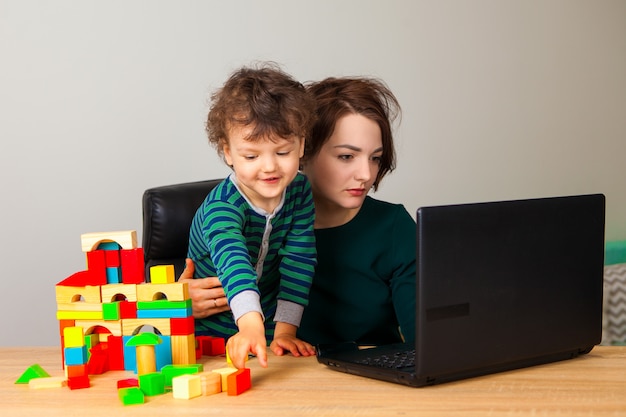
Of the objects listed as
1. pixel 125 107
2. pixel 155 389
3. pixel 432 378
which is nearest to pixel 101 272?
pixel 155 389

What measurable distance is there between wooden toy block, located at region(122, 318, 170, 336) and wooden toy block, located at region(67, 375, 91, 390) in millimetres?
126

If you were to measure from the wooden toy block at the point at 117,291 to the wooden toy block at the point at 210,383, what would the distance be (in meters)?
0.23

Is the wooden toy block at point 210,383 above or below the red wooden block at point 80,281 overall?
below

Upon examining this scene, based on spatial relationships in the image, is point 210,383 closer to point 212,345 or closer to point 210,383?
point 210,383

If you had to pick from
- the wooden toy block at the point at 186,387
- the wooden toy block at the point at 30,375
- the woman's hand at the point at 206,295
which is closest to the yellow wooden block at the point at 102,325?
the wooden toy block at the point at 30,375

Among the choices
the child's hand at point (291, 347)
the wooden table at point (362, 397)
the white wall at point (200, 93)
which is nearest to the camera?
the wooden table at point (362, 397)

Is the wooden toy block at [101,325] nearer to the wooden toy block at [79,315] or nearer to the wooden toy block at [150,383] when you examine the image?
the wooden toy block at [79,315]

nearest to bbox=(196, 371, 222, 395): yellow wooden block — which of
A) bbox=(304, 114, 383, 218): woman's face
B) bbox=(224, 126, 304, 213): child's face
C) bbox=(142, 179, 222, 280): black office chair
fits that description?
bbox=(224, 126, 304, 213): child's face

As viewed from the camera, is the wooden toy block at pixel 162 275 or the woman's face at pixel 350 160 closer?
the wooden toy block at pixel 162 275

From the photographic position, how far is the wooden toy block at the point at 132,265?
139 cm

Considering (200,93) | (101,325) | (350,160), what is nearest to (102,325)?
(101,325)

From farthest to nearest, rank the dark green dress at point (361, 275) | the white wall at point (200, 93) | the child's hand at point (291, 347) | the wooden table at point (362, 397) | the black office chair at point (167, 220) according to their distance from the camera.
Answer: the white wall at point (200, 93) → the black office chair at point (167, 220) → the dark green dress at point (361, 275) → the child's hand at point (291, 347) → the wooden table at point (362, 397)

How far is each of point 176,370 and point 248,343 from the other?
116mm

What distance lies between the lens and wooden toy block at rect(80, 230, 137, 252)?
Answer: 4.61 feet
